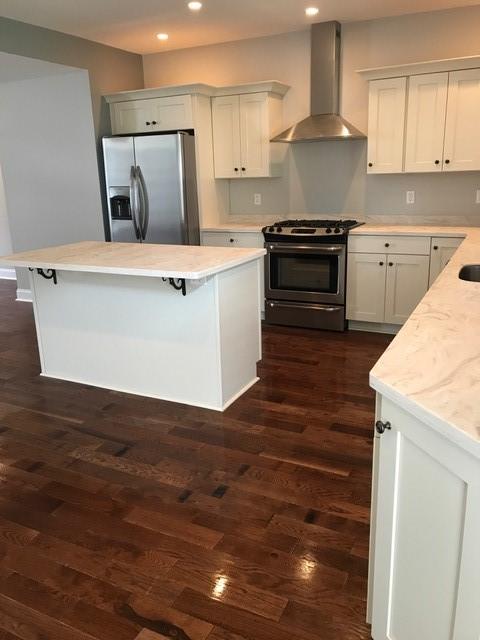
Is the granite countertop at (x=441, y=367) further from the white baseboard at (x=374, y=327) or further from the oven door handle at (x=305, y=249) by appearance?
the white baseboard at (x=374, y=327)

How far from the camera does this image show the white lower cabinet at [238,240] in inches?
197

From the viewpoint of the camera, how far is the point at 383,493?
1393 millimetres

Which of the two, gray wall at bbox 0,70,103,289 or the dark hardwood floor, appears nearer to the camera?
the dark hardwood floor

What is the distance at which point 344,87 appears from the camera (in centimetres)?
488

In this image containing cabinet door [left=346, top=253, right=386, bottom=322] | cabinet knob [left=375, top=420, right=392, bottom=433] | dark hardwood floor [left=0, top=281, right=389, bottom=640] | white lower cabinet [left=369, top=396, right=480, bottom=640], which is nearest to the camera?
white lower cabinet [left=369, top=396, right=480, bottom=640]

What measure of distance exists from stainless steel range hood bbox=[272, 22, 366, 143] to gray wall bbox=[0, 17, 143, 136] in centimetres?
182

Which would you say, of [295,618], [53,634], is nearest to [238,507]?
[295,618]

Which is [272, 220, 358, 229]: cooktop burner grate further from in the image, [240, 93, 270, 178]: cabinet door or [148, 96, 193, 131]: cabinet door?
[148, 96, 193, 131]: cabinet door

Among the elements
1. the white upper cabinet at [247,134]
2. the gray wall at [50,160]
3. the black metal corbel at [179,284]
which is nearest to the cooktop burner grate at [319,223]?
the white upper cabinet at [247,134]

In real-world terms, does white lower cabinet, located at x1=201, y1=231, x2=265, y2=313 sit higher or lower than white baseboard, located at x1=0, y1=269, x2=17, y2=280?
higher

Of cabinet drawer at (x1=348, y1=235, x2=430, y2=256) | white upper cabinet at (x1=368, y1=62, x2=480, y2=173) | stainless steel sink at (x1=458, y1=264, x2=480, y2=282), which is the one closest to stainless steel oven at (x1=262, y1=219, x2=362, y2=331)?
cabinet drawer at (x1=348, y1=235, x2=430, y2=256)

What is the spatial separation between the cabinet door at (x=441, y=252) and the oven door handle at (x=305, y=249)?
748 mm

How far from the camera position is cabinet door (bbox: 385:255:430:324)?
174 inches

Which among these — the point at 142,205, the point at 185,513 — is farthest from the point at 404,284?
the point at 185,513
